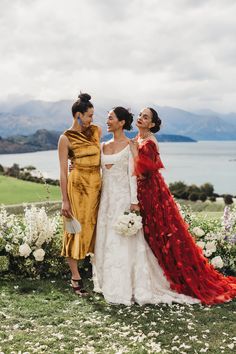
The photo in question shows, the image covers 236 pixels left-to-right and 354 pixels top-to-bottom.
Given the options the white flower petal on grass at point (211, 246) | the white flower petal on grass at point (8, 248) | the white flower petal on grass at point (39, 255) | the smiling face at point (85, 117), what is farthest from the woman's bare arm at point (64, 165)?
the white flower petal on grass at point (211, 246)

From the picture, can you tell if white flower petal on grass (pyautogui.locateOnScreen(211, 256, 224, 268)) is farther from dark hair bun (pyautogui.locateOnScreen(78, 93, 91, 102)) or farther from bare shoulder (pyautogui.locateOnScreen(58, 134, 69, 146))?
dark hair bun (pyautogui.locateOnScreen(78, 93, 91, 102))

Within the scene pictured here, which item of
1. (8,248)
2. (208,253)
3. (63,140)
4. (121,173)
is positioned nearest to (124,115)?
(121,173)

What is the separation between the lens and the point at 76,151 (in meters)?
7.65

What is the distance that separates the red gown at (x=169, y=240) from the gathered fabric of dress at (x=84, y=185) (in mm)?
710

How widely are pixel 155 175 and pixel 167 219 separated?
734 mm

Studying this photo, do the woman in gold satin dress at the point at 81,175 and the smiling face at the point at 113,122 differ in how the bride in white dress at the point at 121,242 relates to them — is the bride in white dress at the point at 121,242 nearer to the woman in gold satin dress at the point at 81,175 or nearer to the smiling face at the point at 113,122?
the smiling face at the point at 113,122

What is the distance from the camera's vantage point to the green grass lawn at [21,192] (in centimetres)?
2798

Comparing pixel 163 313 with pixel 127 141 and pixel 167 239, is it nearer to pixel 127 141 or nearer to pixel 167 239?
pixel 167 239

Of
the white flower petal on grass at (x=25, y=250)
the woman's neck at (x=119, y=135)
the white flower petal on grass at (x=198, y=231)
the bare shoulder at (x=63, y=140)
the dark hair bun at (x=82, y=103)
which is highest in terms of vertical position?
the dark hair bun at (x=82, y=103)

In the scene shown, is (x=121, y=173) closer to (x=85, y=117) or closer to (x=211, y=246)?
(x=85, y=117)

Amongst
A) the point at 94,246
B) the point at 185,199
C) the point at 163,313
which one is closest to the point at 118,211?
the point at 94,246

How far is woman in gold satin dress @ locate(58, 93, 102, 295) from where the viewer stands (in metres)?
7.57

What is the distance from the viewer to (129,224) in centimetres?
745

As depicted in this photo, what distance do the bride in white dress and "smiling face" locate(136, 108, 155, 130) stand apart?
23cm
